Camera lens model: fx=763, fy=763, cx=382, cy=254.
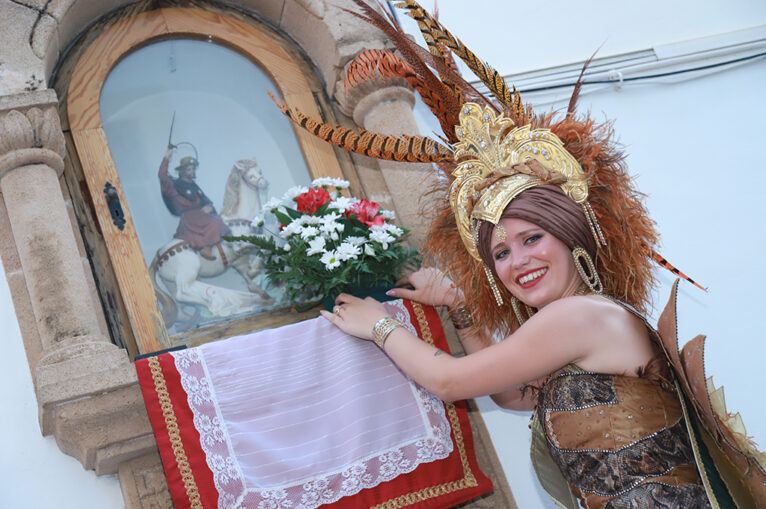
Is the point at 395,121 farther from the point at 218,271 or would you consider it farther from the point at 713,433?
the point at 713,433

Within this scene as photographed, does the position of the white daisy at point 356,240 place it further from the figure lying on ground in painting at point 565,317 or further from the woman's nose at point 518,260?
the woman's nose at point 518,260

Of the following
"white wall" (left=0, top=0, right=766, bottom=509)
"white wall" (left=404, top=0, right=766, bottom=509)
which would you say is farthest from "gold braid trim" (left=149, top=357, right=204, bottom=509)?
"white wall" (left=0, top=0, right=766, bottom=509)

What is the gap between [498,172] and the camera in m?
2.26

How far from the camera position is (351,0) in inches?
133

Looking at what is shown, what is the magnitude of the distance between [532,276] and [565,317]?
181 mm

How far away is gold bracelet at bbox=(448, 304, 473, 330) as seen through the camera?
2645 millimetres

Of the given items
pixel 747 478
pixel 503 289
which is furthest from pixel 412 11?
pixel 747 478

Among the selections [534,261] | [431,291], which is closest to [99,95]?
[431,291]

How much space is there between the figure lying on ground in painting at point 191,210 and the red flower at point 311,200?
50 centimetres

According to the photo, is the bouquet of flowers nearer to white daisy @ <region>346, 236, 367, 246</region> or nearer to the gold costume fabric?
white daisy @ <region>346, 236, 367, 246</region>

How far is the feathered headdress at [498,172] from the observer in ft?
7.36

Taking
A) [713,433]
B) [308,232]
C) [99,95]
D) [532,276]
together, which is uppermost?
[99,95]

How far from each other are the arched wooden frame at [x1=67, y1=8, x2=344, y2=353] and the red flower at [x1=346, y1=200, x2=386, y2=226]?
0.59 meters

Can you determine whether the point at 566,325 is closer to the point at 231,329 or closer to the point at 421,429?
the point at 421,429
